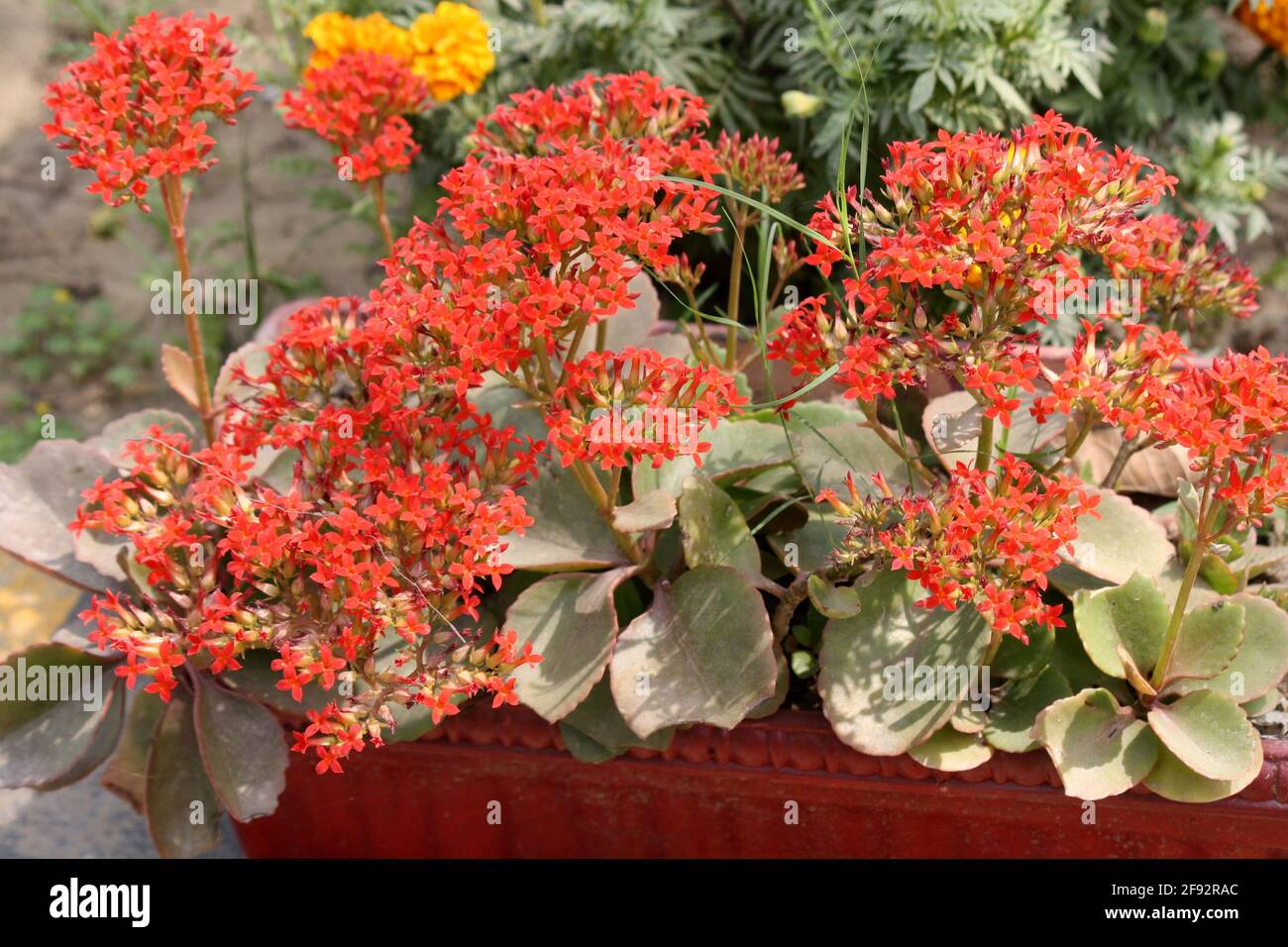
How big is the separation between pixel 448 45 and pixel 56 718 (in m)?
1.51

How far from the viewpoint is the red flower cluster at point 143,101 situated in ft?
5.37

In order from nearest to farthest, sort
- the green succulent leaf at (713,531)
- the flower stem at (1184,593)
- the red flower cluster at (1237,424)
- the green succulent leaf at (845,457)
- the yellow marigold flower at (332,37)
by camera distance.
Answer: the red flower cluster at (1237,424), the flower stem at (1184,593), the green succulent leaf at (713,531), the green succulent leaf at (845,457), the yellow marigold flower at (332,37)

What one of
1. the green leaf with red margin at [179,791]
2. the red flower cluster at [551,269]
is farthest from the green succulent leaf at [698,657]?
the green leaf with red margin at [179,791]

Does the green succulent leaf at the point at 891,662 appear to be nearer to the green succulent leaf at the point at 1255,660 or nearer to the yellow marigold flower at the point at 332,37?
the green succulent leaf at the point at 1255,660

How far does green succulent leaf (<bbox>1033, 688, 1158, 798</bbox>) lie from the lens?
155cm

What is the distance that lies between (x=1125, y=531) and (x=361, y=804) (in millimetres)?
1165

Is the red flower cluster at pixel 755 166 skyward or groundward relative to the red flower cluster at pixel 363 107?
groundward

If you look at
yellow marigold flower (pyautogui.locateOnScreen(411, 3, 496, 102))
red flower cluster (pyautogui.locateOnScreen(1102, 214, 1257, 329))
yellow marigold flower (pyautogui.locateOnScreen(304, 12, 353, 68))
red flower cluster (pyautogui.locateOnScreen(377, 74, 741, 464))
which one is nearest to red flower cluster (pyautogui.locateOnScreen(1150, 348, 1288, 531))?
red flower cluster (pyautogui.locateOnScreen(1102, 214, 1257, 329))

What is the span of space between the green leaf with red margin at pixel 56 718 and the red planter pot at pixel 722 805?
271 mm

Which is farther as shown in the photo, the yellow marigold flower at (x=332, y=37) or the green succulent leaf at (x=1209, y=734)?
the yellow marigold flower at (x=332, y=37)

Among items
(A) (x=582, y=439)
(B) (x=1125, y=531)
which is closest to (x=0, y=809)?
(A) (x=582, y=439)

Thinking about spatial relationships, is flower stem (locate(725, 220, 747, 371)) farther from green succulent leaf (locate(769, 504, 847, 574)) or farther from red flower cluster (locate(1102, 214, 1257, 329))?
red flower cluster (locate(1102, 214, 1257, 329))
